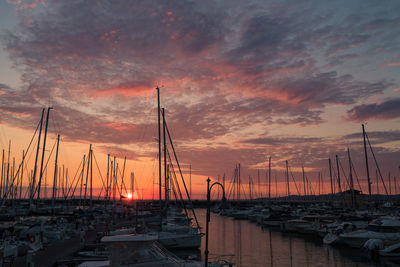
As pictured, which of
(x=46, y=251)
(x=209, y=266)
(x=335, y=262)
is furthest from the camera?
(x=335, y=262)

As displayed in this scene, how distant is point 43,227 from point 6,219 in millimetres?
5304

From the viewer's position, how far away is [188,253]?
38531 mm

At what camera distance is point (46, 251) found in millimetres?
33656

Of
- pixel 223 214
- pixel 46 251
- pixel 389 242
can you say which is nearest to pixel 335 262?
pixel 389 242

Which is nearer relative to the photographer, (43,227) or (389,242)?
(389,242)

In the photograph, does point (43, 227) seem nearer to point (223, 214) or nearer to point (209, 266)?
point (209, 266)

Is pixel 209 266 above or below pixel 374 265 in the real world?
above

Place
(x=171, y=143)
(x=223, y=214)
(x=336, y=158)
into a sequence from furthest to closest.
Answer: (x=223, y=214), (x=336, y=158), (x=171, y=143)

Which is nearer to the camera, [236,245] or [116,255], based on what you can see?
[116,255]

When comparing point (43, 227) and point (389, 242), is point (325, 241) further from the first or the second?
point (43, 227)

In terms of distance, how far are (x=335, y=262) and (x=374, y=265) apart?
12.6 ft

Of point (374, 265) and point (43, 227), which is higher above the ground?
point (43, 227)

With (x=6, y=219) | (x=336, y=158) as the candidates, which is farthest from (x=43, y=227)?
(x=336, y=158)

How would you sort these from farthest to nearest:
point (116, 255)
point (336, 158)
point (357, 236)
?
1. point (336, 158)
2. point (357, 236)
3. point (116, 255)
